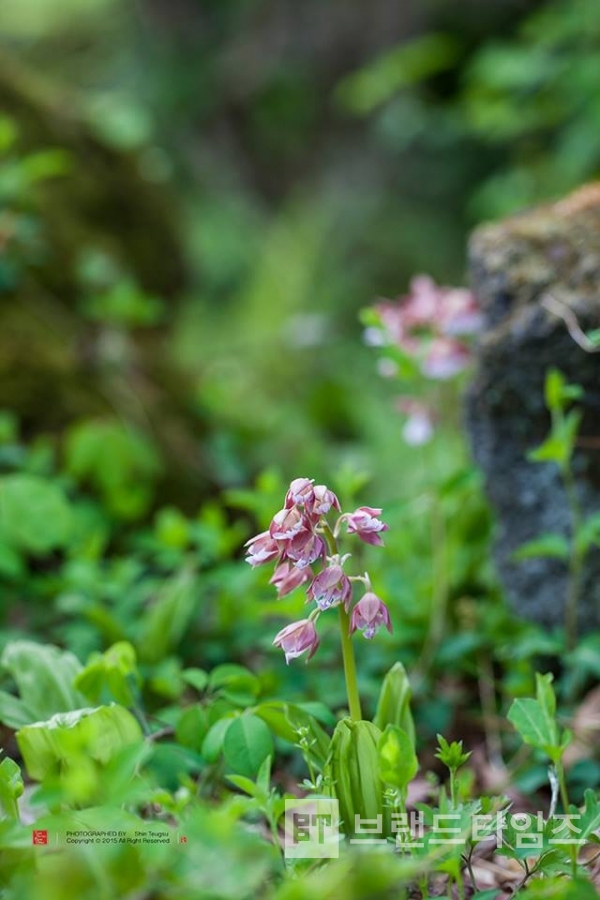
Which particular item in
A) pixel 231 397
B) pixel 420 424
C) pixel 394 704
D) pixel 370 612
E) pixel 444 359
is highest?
pixel 231 397

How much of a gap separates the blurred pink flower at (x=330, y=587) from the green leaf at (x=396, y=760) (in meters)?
0.20

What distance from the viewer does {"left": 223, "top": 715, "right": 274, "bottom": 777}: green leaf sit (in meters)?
1.37

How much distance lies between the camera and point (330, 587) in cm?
129

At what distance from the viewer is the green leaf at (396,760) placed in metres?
1.25

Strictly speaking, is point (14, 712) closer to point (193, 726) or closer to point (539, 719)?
point (193, 726)

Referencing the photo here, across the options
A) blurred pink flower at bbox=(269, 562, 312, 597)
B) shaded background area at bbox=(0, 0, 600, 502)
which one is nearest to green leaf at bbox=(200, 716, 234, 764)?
blurred pink flower at bbox=(269, 562, 312, 597)

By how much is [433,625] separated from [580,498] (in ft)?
1.53

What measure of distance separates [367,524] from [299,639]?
0.68 feet

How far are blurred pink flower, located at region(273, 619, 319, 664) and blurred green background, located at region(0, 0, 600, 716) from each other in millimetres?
459

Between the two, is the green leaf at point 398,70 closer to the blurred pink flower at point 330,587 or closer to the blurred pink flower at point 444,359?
the blurred pink flower at point 444,359

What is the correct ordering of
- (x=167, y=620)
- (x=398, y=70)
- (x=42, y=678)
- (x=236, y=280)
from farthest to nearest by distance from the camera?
(x=236, y=280), (x=398, y=70), (x=167, y=620), (x=42, y=678)

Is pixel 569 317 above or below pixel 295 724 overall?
above

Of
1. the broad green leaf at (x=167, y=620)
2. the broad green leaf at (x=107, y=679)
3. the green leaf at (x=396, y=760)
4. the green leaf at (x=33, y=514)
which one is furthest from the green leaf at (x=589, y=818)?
the green leaf at (x=33, y=514)

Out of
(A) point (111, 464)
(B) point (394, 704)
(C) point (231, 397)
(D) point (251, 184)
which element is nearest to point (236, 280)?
(D) point (251, 184)
